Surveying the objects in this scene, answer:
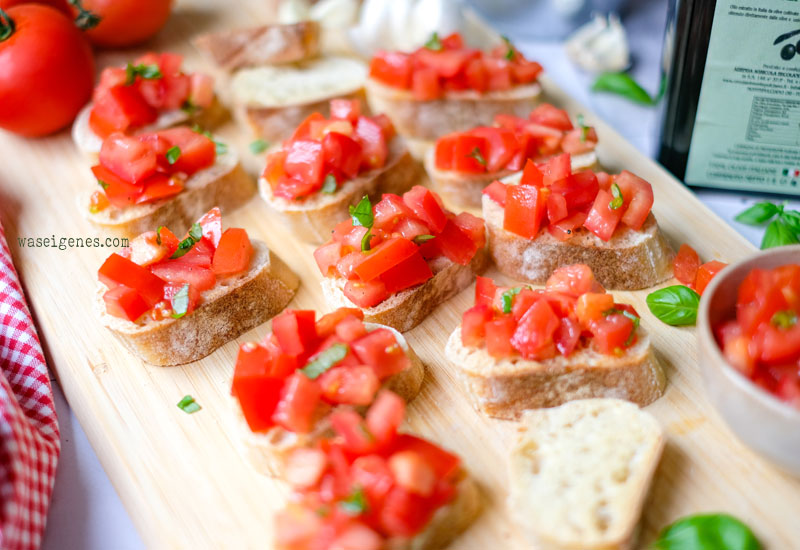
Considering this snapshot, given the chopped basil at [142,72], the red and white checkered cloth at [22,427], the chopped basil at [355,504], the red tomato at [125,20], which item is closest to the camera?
the chopped basil at [355,504]

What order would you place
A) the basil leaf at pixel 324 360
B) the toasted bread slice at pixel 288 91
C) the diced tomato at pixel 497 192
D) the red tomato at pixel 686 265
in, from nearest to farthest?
the basil leaf at pixel 324 360 → the red tomato at pixel 686 265 → the diced tomato at pixel 497 192 → the toasted bread slice at pixel 288 91

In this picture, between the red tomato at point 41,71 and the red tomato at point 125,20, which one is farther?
the red tomato at point 125,20

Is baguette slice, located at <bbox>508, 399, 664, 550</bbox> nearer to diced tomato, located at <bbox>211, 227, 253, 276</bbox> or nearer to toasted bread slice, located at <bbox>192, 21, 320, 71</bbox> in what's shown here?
diced tomato, located at <bbox>211, 227, 253, 276</bbox>

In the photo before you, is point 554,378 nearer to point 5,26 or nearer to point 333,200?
point 333,200

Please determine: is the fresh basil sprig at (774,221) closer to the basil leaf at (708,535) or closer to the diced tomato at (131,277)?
the basil leaf at (708,535)

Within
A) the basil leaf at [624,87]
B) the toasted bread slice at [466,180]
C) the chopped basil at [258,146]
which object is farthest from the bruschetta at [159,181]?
the basil leaf at [624,87]
